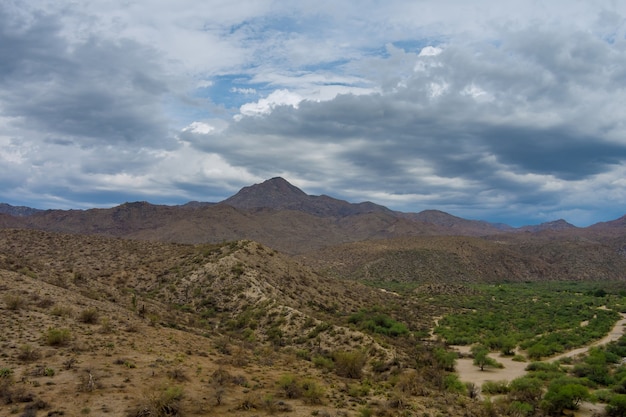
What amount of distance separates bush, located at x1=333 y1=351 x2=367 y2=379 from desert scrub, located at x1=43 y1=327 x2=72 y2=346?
42.3 ft

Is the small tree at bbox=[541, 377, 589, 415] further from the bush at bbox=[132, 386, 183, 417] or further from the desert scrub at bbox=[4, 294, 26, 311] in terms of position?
the desert scrub at bbox=[4, 294, 26, 311]

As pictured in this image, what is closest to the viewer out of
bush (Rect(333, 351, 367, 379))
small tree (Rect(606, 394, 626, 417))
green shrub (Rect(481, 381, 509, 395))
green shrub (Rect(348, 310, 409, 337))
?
small tree (Rect(606, 394, 626, 417))

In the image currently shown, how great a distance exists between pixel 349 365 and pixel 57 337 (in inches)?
542

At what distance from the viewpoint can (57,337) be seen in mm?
19609

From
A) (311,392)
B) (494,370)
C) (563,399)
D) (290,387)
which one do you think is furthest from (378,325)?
(311,392)

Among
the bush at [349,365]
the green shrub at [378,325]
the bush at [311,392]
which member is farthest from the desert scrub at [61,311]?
the green shrub at [378,325]

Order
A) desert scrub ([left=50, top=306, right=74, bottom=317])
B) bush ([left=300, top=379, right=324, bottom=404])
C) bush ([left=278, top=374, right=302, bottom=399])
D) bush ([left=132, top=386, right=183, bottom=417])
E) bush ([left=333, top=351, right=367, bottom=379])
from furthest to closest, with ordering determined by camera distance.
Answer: desert scrub ([left=50, top=306, right=74, bottom=317]) < bush ([left=333, top=351, right=367, bottom=379]) < bush ([left=278, top=374, right=302, bottom=399]) < bush ([left=300, top=379, right=324, bottom=404]) < bush ([left=132, top=386, right=183, bottom=417])

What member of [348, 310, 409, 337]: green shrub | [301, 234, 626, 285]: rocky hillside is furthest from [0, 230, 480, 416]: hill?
[301, 234, 626, 285]: rocky hillside

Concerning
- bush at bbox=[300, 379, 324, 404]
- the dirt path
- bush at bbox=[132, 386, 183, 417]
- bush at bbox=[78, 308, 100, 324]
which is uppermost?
bush at bbox=[78, 308, 100, 324]

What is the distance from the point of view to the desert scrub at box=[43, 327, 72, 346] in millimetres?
19500

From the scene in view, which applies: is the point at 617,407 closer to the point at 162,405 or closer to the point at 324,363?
the point at 324,363

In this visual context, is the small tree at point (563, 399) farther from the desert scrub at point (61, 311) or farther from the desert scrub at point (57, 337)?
the desert scrub at point (61, 311)

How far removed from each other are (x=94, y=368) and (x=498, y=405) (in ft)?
55.3

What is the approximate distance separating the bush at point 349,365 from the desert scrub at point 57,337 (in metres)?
12.9
